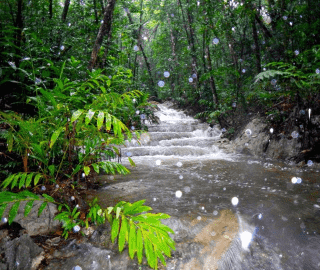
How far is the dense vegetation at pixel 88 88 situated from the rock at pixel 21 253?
285mm

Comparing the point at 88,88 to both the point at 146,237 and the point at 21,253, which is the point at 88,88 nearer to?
the point at 21,253

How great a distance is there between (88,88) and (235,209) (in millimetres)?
3062

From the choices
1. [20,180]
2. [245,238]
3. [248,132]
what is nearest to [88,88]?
[20,180]

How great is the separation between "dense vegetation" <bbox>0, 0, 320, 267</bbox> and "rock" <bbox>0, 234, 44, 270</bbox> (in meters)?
0.29

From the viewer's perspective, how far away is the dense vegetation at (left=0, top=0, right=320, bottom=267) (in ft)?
6.94

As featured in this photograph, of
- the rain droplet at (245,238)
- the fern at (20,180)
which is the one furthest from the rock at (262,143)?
the fern at (20,180)

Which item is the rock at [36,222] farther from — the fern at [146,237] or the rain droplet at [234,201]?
the rain droplet at [234,201]

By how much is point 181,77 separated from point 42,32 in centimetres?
1439

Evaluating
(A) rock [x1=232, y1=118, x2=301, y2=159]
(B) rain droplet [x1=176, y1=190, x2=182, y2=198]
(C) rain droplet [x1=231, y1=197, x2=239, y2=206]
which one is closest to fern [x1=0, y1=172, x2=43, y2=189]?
(B) rain droplet [x1=176, y1=190, x2=182, y2=198]

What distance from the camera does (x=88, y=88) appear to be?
3.72 metres

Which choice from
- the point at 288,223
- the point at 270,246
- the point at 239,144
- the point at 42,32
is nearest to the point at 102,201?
the point at 270,246

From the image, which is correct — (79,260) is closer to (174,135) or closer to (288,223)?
(288,223)

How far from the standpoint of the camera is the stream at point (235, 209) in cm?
179

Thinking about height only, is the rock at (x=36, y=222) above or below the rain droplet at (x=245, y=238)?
above
